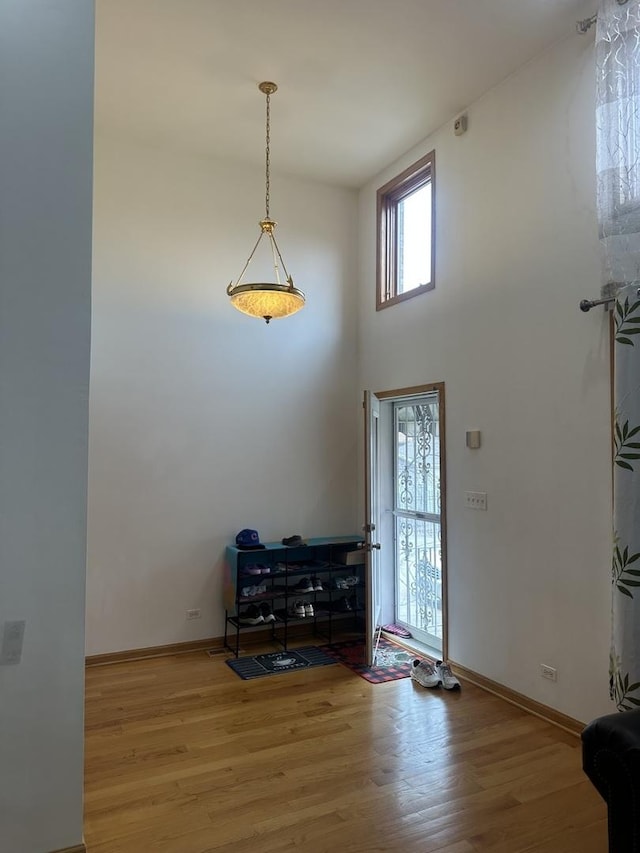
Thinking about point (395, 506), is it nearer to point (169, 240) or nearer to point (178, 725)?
point (178, 725)

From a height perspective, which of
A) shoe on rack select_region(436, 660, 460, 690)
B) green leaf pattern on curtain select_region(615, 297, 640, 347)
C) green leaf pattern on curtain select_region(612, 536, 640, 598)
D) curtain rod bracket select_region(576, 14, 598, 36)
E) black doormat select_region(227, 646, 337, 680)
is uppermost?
curtain rod bracket select_region(576, 14, 598, 36)

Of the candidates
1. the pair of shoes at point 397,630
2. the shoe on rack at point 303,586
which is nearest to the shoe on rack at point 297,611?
the shoe on rack at point 303,586

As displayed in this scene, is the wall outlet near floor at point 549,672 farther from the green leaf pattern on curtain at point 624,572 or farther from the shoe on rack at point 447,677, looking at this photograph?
the green leaf pattern on curtain at point 624,572

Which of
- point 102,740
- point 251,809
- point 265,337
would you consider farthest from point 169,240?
point 251,809

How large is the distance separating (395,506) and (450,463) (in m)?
1.06

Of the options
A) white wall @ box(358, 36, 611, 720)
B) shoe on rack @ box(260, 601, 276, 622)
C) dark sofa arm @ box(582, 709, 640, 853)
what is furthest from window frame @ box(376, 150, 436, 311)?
dark sofa arm @ box(582, 709, 640, 853)

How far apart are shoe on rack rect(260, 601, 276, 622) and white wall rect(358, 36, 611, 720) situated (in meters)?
1.43

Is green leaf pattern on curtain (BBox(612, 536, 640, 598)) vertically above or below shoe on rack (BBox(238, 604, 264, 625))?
above

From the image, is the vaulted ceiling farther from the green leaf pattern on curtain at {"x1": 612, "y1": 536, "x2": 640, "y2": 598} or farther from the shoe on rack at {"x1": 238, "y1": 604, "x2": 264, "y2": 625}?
the shoe on rack at {"x1": 238, "y1": 604, "x2": 264, "y2": 625}

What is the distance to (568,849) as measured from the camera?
2262 mm

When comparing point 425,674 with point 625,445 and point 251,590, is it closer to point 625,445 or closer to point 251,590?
point 251,590

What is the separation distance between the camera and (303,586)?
481 centimetres

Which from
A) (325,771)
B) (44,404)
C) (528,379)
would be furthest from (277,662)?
(44,404)

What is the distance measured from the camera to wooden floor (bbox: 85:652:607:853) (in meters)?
2.34
